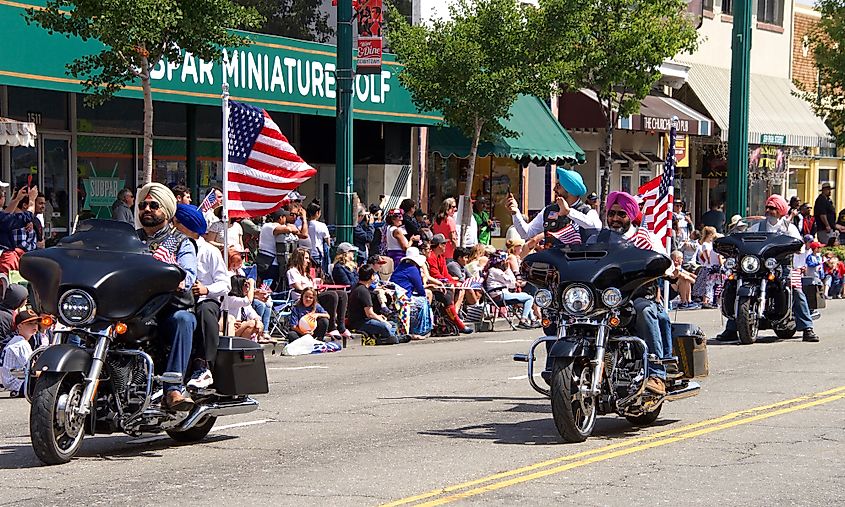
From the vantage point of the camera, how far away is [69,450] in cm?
891

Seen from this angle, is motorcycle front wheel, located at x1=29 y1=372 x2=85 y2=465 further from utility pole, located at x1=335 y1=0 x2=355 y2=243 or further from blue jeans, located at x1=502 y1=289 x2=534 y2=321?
blue jeans, located at x1=502 y1=289 x2=534 y2=321

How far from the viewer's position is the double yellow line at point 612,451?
8172 millimetres

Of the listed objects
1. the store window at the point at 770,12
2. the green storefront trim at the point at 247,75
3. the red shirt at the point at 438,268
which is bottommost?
the red shirt at the point at 438,268

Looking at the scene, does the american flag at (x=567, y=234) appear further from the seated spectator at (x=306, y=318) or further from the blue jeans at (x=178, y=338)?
the seated spectator at (x=306, y=318)

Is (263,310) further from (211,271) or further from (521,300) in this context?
(211,271)

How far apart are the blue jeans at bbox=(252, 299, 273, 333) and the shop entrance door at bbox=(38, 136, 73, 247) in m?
6.51

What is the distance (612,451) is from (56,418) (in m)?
3.64

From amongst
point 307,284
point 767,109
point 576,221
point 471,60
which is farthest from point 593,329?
point 767,109

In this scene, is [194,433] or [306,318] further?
[306,318]

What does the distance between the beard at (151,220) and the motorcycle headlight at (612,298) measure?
3093mm

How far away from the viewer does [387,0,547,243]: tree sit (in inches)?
1069

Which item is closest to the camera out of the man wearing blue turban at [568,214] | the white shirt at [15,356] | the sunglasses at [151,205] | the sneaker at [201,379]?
the sneaker at [201,379]

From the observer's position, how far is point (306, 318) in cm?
1816

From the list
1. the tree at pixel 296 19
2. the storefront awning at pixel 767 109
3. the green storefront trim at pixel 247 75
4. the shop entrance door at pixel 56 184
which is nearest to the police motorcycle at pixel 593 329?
the green storefront trim at pixel 247 75
